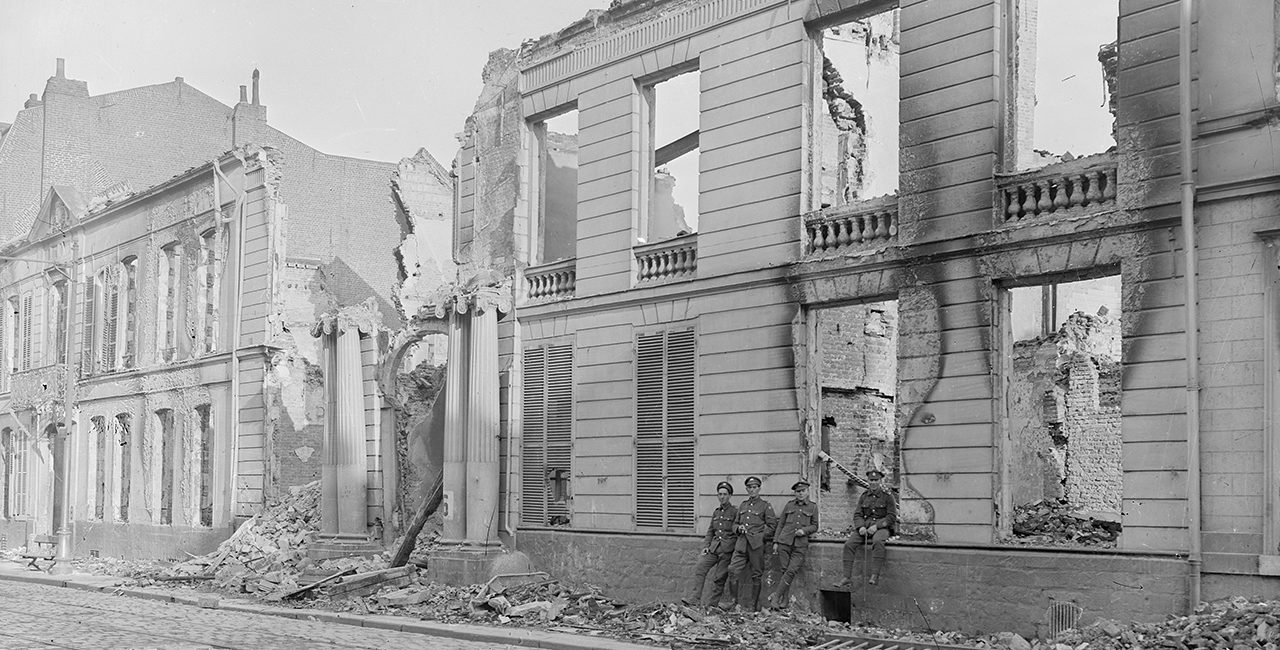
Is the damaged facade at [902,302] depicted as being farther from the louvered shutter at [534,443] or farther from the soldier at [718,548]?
the soldier at [718,548]

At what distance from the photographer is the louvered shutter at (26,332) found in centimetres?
4147

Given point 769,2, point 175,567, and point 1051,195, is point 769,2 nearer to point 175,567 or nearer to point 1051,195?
point 1051,195

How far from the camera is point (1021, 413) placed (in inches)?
838

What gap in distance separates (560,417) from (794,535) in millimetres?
5682

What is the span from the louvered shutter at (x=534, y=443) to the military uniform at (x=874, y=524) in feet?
21.7

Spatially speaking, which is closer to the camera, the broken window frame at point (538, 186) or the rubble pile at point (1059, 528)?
the rubble pile at point (1059, 528)

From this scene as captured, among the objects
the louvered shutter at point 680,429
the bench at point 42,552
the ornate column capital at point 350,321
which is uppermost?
the ornate column capital at point 350,321

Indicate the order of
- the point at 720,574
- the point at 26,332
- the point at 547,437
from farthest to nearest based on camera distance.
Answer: the point at 26,332
the point at 547,437
the point at 720,574

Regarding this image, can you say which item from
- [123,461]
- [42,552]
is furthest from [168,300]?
[42,552]

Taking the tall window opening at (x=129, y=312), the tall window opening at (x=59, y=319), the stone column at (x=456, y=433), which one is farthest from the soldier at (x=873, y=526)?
the tall window opening at (x=59, y=319)

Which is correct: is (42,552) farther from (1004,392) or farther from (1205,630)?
(1205,630)

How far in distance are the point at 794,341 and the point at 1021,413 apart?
498 cm

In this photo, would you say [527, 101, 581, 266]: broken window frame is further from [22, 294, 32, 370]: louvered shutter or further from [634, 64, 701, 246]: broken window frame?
[22, 294, 32, 370]: louvered shutter

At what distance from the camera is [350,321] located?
24.6 meters
